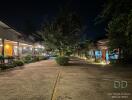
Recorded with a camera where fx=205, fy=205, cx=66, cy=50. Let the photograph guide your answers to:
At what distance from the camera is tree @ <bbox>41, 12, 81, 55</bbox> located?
2573 centimetres

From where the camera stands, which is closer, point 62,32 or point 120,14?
point 120,14

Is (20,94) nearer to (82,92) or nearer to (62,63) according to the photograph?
(82,92)

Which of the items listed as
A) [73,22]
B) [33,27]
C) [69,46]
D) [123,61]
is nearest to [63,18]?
[73,22]

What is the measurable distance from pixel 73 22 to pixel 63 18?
1.42m

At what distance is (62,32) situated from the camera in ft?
84.7

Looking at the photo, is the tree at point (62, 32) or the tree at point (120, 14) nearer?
the tree at point (120, 14)

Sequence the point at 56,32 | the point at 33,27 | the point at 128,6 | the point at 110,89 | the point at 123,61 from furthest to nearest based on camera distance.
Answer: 1. the point at 33,27
2. the point at 56,32
3. the point at 123,61
4. the point at 128,6
5. the point at 110,89

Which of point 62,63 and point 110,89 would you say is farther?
point 62,63

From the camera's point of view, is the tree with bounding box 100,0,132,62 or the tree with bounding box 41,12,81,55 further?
the tree with bounding box 41,12,81,55

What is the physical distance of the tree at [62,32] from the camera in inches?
1013

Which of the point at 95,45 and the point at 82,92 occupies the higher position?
the point at 95,45

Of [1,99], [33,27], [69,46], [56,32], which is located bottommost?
[1,99]

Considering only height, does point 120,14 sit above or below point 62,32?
below

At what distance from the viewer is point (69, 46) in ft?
87.1
